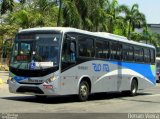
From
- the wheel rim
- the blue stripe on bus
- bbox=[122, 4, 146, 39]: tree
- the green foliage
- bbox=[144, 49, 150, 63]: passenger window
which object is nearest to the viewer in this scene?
the wheel rim

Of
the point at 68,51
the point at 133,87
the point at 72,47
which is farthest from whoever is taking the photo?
the point at 133,87

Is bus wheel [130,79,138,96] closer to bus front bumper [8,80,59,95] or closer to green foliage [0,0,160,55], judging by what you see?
bus front bumper [8,80,59,95]

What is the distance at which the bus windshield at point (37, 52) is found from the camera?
→ 57.5ft

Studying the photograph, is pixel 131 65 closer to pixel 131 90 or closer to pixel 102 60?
pixel 131 90

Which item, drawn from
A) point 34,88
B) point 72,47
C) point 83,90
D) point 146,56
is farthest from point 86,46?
point 146,56

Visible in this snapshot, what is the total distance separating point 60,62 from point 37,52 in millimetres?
1046

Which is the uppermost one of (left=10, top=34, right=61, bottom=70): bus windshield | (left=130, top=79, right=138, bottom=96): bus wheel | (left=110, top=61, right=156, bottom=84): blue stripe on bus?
(left=10, top=34, right=61, bottom=70): bus windshield

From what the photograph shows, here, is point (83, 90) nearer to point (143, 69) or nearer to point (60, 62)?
point (60, 62)

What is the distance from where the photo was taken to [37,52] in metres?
17.8

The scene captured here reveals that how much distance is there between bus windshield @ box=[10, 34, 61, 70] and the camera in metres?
17.5

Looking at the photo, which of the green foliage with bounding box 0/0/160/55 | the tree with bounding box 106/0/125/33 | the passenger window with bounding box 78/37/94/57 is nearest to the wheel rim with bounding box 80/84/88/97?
the passenger window with bounding box 78/37/94/57

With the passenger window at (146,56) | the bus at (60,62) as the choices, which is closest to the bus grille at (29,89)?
the bus at (60,62)

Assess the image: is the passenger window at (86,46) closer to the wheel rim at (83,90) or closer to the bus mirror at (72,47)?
the bus mirror at (72,47)

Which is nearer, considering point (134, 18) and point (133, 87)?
point (133, 87)
